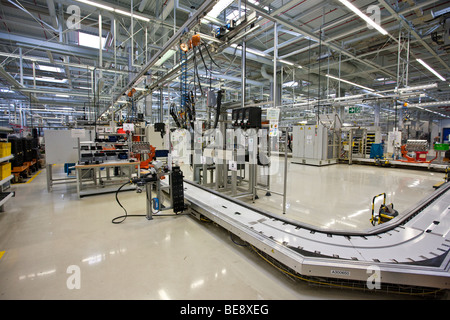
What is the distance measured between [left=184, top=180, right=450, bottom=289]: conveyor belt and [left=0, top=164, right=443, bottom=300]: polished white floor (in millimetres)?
271

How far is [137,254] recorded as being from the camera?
2.35m

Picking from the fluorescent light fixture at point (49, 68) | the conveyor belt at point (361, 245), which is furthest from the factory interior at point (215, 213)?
the fluorescent light fixture at point (49, 68)

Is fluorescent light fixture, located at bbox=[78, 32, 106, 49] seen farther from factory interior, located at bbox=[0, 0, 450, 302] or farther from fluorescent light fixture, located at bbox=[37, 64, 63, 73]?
fluorescent light fixture, located at bbox=[37, 64, 63, 73]

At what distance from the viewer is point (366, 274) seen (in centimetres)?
161

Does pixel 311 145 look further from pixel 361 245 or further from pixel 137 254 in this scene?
pixel 137 254

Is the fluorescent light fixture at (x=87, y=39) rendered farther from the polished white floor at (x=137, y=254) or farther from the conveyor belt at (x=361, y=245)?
the conveyor belt at (x=361, y=245)

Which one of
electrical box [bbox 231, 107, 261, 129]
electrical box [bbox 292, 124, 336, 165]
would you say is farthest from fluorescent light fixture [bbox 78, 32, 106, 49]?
electrical box [bbox 292, 124, 336, 165]

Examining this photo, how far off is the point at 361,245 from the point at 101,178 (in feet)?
20.1

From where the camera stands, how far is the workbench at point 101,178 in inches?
181

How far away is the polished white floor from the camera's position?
69.9 inches

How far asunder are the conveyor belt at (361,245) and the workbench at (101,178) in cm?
313

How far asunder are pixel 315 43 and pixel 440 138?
1893 cm
